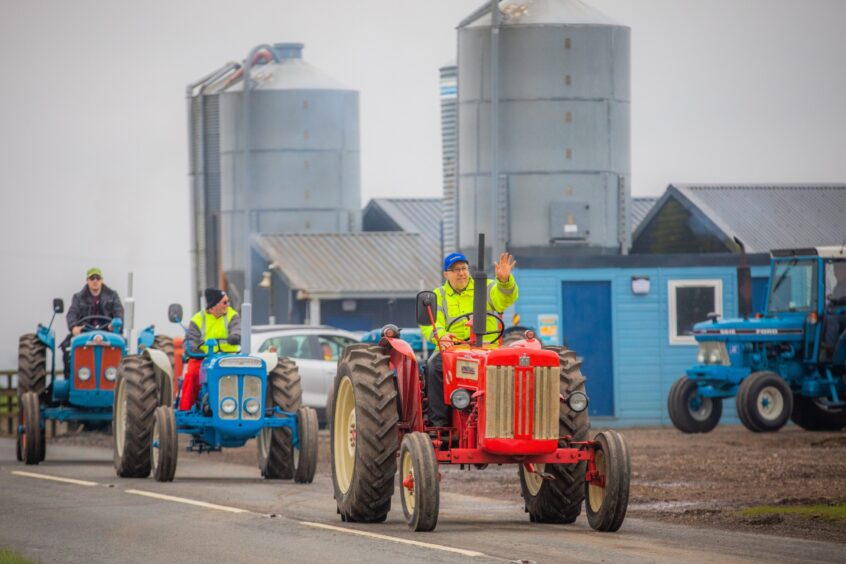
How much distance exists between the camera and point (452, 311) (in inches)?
571

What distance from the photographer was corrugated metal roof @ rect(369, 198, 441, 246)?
2106 inches

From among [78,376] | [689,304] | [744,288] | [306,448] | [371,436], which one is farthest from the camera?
[689,304]

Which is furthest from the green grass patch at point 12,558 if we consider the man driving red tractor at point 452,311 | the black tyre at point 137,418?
the black tyre at point 137,418

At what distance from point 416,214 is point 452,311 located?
1611 inches

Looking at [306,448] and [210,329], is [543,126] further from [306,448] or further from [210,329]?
[306,448]

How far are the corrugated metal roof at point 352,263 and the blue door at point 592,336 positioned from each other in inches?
643

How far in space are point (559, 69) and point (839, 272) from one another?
9.32 m

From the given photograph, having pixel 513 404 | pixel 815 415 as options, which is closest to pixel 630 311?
pixel 815 415

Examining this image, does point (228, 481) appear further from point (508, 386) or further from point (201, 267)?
point (201, 267)

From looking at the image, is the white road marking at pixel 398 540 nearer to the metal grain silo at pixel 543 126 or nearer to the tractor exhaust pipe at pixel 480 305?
the tractor exhaust pipe at pixel 480 305

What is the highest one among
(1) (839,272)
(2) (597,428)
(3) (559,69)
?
(3) (559,69)

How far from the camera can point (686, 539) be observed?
13156mm

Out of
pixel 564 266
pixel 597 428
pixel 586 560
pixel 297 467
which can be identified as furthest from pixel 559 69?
pixel 586 560

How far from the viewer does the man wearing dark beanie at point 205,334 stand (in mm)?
20266
